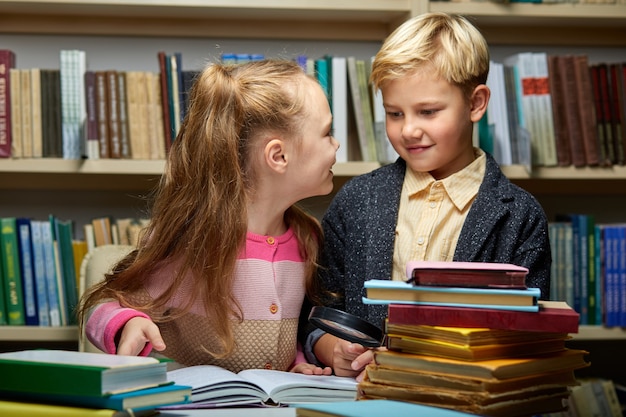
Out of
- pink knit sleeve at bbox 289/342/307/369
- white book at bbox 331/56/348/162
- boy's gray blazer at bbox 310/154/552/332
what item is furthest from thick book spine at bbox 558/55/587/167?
pink knit sleeve at bbox 289/342/307/369

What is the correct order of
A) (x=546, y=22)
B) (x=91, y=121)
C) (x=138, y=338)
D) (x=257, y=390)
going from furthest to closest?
(x=546, y=22), (x=91, y=121), (x=138, y=338), (x=257, y=390)

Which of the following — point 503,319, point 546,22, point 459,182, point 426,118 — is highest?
point 546,22

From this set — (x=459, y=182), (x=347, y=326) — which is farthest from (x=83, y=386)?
(x=459, y=182)

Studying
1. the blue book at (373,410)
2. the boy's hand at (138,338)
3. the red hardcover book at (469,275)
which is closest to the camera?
the blue book at (373,410)

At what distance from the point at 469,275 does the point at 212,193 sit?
0.57m

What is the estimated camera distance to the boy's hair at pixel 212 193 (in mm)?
1364

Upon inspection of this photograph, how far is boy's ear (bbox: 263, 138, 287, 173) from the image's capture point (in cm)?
142

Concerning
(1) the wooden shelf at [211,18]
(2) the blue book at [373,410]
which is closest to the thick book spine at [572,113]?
(1) the wooden shelf at [211,18]

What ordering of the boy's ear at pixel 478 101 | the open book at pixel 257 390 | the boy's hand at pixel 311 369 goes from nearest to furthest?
the open book at pixel 257 390 → the boy's hand at pixel 311 369 → the boy's ear at pixel 478 101

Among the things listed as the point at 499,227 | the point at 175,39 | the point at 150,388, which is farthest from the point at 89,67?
the point at 150,388

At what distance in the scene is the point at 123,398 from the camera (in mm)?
871

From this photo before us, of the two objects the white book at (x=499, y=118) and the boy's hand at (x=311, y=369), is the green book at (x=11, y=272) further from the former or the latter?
the white book at (x=499, y=118)

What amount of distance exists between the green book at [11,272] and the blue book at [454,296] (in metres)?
1.60

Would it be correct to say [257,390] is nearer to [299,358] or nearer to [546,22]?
[299,358]
